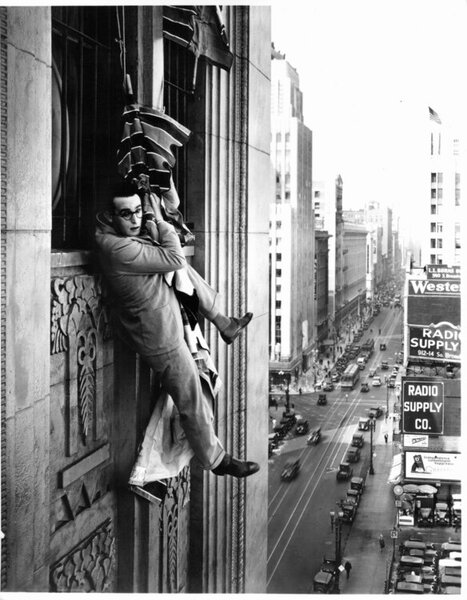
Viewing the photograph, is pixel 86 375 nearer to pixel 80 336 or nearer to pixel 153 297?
pixel 80 336

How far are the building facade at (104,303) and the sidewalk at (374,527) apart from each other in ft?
2.64

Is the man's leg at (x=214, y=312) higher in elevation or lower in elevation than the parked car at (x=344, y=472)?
higher

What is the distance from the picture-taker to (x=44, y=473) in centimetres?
425

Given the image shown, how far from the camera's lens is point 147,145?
516 centimetres

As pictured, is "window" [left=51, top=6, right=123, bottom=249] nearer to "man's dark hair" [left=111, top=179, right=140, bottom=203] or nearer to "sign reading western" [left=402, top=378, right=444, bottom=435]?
"man's dark hair" [left=111, top=179, right=140, bottom=203]

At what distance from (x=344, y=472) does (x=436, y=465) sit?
0.79 meters

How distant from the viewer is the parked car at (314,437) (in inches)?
263

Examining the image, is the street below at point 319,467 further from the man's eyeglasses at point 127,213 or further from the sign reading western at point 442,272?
the man's eyeglasses at point 127,213

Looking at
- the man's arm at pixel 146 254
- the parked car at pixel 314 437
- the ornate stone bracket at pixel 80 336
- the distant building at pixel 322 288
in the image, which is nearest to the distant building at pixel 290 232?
the distant building at pixel 322 288

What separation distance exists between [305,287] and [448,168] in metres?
1.64

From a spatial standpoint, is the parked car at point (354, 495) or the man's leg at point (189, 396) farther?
the parked car at point (354, 495)

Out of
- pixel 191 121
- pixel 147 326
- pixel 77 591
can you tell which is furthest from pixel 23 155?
pixel 77 591

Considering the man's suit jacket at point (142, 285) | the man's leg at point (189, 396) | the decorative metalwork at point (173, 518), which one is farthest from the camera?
the decorative metalwork at point (173, 518)

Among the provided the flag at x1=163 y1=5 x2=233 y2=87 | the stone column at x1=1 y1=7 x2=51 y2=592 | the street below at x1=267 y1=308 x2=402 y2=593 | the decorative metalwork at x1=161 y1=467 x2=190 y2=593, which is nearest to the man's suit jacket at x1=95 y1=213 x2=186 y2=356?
the stone column at x1=1 y1=7 x2=51 y2=592
